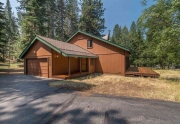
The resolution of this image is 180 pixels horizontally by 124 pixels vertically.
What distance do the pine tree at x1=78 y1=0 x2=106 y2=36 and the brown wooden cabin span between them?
1151 centimetres

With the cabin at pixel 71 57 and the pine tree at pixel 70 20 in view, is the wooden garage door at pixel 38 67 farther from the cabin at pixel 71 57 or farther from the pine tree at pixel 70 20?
the pine tree at pixel 70 20

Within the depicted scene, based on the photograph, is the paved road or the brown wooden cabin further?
the brown wooden cabin

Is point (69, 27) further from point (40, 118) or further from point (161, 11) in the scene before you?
point (40, 118)

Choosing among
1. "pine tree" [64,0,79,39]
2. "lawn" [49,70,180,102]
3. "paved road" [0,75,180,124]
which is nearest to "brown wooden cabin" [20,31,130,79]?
"lawn" [49,70,180,102]

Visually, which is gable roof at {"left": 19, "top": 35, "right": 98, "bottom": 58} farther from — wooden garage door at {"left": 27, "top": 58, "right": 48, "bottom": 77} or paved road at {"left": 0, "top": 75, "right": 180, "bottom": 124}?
paved road at {"left": 0, "top": 75, "right": 180, "bottom": 124}

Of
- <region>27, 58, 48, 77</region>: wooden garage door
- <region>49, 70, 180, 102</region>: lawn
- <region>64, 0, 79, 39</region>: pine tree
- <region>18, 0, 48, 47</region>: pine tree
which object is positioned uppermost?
<region>64, 0, 79, 39</region>: pine tree

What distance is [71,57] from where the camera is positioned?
1230cm

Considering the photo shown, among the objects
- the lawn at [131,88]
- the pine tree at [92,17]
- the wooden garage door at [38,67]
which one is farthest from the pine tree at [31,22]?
the lawn at [131,88]

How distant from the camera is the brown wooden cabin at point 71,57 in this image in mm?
9828

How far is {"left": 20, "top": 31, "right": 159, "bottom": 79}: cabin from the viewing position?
387 inches

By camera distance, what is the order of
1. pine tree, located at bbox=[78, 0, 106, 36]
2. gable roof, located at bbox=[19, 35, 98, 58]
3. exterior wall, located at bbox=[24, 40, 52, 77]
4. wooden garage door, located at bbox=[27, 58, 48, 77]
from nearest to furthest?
gable roof, located at bbox=[19, 35, 98, 58] < exterior wall, located at bbox=[24, 40, 52, 77] < wooden garage door, located at bbox=[27, 58, 48, 77] < pine tree, located at bbox=[78, 0, 106, 36]

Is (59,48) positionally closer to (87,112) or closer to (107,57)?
(107,57)

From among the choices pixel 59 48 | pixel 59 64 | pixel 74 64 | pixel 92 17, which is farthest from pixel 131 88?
pixel 92 17

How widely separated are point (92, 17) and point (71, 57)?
17.9 metres
